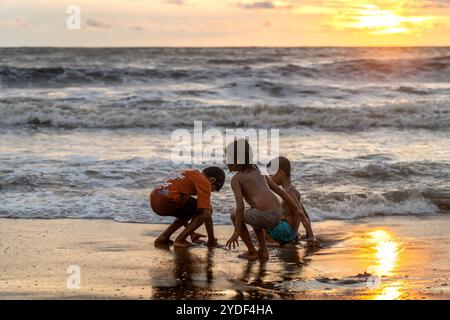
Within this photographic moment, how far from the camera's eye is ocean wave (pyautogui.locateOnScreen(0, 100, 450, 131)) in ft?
61.2

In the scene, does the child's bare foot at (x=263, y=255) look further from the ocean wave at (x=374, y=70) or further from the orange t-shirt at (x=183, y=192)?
the ocean wave at (x=374, y=70)

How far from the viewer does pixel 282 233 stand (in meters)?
7.47

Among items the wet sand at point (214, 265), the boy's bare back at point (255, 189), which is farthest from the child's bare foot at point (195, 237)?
the boy's bare back at point (255, 189)

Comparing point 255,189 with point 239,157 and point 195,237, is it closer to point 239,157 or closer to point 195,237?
point 239,157

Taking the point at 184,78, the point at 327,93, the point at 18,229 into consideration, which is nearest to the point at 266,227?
the point at 18,229

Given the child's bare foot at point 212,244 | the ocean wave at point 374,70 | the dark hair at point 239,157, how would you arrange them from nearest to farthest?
the dark hair at point 239,157
the child's bare foot at point 212,244
the ocean wave at point 374,70

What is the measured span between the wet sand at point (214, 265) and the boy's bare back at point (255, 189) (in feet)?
1.67

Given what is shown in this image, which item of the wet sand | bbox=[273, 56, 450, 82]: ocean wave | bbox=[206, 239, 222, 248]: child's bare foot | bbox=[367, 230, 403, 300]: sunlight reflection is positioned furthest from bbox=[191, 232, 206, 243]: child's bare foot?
bbox=[273, 56, 450, 82]: ocean wave

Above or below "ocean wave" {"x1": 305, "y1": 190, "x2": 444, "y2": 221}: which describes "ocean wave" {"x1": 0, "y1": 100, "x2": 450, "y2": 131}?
above

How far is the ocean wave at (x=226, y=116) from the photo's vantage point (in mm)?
18641

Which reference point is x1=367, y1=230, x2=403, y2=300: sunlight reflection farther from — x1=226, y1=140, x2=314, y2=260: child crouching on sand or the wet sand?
x1=226, y1=140, x2=314, y2=260: child crouching on sand

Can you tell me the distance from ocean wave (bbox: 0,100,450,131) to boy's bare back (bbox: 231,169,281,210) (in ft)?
38.3

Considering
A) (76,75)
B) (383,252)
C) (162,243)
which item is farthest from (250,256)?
(76,75)

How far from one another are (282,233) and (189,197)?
39.2 inches
